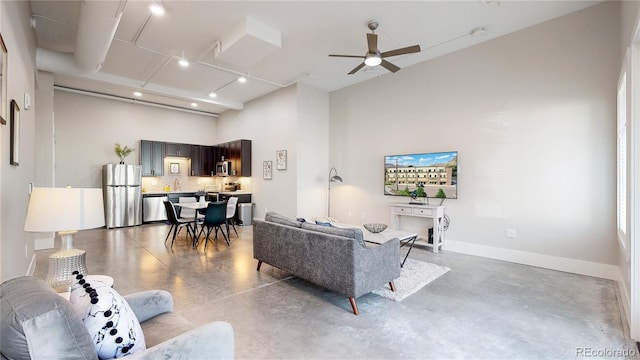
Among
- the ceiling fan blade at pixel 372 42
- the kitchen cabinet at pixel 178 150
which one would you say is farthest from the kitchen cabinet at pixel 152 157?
the ceiling fan blade at pixel 372 42

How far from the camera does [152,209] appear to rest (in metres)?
7.49

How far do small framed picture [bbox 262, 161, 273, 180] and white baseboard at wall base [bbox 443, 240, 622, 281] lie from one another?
421 cm

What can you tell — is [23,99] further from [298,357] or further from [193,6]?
[298,357]

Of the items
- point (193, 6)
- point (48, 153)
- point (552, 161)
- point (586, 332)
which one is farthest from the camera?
point (48, 153)

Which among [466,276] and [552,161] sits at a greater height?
[552,161]

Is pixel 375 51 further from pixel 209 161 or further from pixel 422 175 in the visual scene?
pixel 209 161

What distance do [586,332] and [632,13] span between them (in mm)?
2840

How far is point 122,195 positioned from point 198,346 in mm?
7229

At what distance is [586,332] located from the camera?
7.66 feet

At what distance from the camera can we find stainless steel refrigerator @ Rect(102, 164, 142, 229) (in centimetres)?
682

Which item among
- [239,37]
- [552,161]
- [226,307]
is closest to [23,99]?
[239,37]

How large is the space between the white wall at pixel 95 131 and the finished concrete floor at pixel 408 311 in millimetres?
3547

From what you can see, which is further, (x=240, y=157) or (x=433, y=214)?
(x=240, y=157)

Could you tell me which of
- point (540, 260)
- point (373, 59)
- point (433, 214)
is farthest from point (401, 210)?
point (373, 59)
